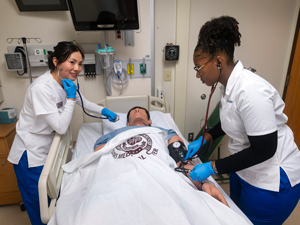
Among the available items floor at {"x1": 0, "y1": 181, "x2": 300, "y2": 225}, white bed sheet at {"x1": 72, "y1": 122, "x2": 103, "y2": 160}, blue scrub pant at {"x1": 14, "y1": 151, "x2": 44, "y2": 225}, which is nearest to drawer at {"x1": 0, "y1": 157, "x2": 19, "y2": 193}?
floor at {"x1": 0, "y1": 181, "x2": 300, "y2": 225}

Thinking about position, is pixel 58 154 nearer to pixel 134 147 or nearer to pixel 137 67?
pixel 134 147

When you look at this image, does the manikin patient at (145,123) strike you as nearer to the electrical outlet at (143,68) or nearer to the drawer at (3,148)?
the electrical outlet at (143,68)

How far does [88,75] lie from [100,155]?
110 centimetres

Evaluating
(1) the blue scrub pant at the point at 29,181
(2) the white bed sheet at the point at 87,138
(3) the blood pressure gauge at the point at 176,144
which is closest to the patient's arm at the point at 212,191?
(3) the blood pressure gauge at the point at 176,144

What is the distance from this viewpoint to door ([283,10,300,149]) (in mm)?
2477

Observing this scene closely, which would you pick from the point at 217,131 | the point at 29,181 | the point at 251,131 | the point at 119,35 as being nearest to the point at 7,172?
the point at 29,181

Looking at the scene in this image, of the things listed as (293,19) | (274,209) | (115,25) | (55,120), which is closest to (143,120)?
(55,120)

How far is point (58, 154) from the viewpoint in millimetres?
1398

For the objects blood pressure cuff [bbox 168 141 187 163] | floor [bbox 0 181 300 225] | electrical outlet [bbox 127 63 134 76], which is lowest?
floor [bbox 0 181 300 225]

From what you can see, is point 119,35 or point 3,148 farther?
point 119,35

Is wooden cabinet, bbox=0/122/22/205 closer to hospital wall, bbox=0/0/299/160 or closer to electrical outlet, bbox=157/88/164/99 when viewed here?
hospital wall, bbox=0/0/299/160

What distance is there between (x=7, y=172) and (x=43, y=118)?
0.94 metres

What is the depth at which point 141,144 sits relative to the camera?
4.70 feet

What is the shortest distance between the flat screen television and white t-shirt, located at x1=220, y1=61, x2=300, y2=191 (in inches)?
44.2
